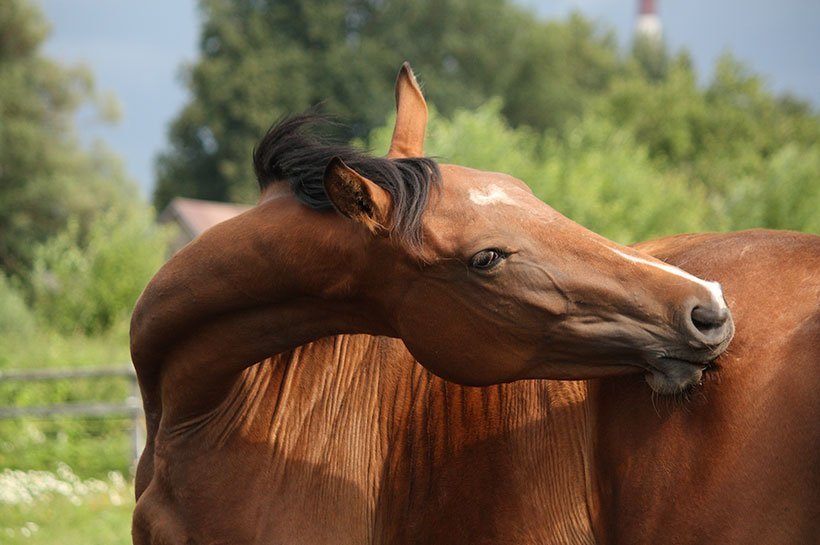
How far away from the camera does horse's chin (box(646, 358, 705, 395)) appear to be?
322cm

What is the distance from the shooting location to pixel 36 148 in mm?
39906

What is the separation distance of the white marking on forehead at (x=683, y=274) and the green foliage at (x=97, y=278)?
77.6 ft

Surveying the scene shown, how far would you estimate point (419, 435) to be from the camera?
392cm

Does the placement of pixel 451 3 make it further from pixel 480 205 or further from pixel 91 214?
pixel 480 205

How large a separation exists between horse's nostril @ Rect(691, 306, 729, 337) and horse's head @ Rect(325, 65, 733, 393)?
0.05 m

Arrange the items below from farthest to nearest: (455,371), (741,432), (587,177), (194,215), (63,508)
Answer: (194,215) < (587,177) < (63,508) < (455,371) < (741,432)

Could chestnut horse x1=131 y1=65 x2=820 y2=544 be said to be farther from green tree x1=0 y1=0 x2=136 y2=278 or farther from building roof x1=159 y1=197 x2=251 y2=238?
building roof x1=159 y1=197 x2=251 y2=238

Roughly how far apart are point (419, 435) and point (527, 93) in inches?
2472

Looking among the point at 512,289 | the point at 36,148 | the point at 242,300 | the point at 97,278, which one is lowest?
the point at 97,278

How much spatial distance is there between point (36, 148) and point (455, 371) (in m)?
39.7

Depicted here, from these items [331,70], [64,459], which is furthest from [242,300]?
[331,70]

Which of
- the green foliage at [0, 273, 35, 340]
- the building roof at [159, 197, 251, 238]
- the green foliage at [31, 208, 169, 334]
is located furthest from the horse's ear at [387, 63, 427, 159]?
the building roof at [159, 197, 251, 238]

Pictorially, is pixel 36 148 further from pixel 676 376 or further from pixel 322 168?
pixel 676 376

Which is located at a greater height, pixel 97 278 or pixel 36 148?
pixel 36 148
